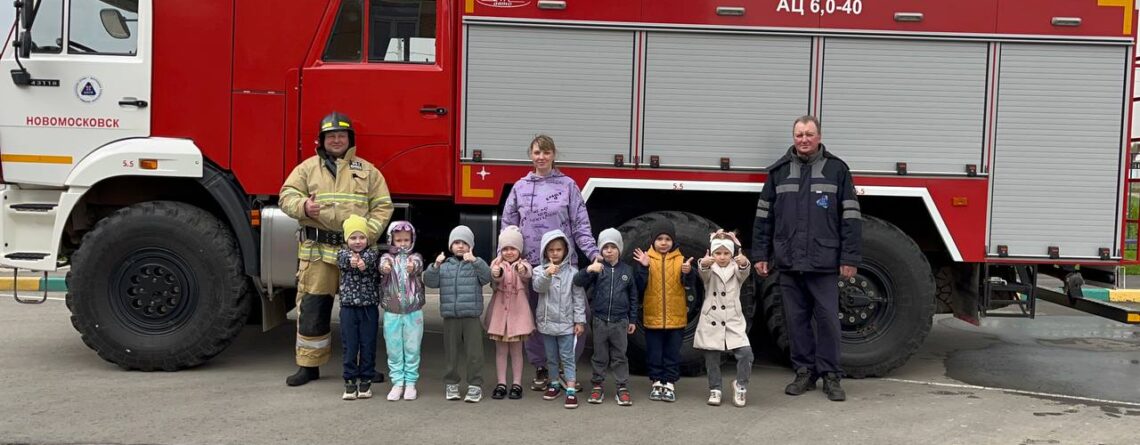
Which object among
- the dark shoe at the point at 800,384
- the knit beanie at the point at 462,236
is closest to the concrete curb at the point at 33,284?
the knit beanie at the point at 462,236

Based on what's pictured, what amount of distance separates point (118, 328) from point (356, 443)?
8.23 feet

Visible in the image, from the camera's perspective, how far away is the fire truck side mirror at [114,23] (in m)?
6.27

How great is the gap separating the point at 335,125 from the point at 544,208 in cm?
143

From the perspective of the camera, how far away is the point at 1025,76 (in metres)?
6.26

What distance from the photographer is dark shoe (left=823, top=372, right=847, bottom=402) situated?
5883 millimetres

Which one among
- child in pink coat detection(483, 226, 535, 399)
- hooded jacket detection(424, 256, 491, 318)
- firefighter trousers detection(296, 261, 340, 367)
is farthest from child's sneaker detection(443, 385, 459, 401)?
firefighter trousers detection(296, 261, 340, 367)

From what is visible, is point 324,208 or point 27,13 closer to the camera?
point 324,208

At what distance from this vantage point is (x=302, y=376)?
20.0ft

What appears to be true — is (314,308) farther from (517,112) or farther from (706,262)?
(706,262)

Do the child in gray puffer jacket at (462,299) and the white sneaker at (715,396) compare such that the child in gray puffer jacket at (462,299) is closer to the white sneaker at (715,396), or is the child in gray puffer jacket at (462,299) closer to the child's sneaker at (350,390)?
the child's sneaker at (350,390)

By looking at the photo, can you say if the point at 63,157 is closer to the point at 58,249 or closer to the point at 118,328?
the point at 58,249

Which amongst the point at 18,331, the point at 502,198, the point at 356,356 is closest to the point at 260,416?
the point at 356,356

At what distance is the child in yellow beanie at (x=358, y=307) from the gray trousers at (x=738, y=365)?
2079 mm

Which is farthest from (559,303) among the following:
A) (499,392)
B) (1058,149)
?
(1058,149)
